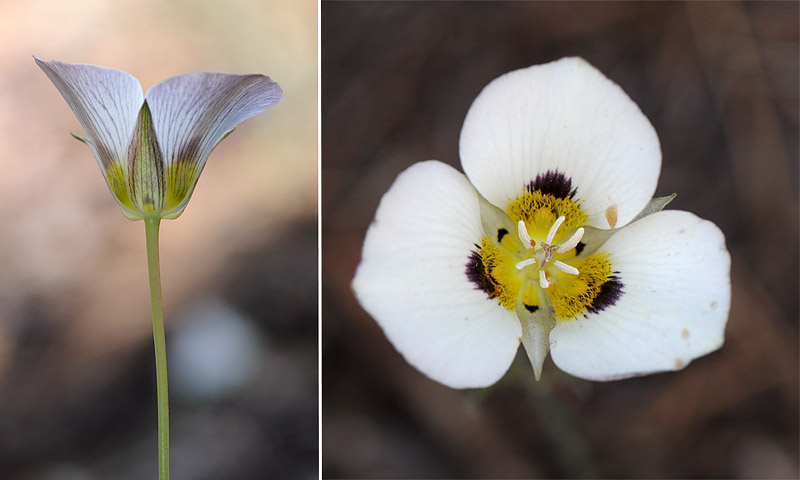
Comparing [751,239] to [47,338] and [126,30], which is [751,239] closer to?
[126,30]

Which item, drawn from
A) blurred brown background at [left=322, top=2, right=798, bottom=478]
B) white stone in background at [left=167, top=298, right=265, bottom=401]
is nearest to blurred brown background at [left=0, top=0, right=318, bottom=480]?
white stone in background at [left=167, top=298, right=265, bottom=401]

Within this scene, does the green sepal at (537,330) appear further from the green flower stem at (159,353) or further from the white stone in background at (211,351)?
the white stone in background at (211,351)

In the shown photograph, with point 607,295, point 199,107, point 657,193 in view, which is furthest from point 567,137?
point 657,193

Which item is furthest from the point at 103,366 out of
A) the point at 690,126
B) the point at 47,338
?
the point at 690,126

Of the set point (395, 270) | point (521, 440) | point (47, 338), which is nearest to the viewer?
point (395, 270)

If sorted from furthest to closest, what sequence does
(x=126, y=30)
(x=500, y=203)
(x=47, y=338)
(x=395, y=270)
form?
(x=47, y=338) → (x=126, y=30) → (x=500, y=203) → (x=395, y=270)

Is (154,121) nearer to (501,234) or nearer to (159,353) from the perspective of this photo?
(159,353)

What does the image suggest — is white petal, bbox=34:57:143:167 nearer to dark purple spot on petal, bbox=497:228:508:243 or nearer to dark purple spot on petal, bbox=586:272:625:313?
dark purple spot on petal, bbox=497:228:508:243
